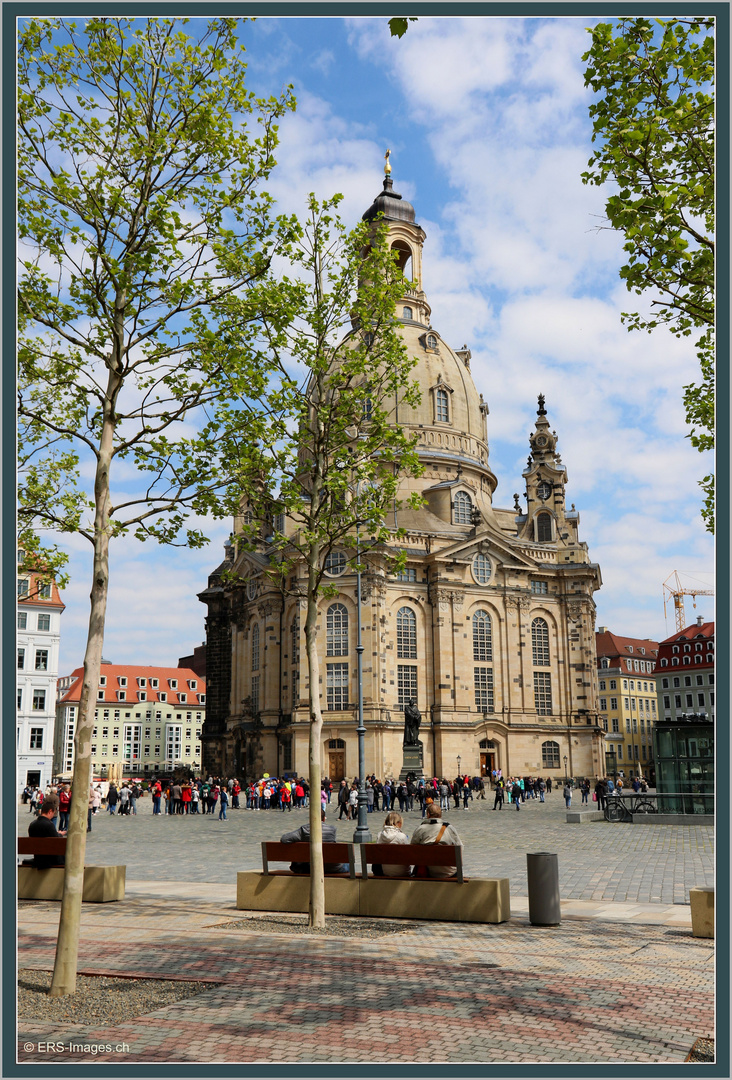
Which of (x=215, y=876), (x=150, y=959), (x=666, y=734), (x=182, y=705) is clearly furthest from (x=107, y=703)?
(x=150, y=959)

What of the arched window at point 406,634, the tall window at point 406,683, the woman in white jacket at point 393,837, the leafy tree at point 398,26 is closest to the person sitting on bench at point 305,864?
the woman in white jacket at point 393,837

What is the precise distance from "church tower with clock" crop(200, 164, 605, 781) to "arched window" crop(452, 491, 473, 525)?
18cm

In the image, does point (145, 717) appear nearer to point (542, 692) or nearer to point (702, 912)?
point (542, 692)

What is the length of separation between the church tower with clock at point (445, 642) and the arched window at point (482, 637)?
0.11 m

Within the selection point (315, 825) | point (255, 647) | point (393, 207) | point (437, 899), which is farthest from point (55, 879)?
point (393, 207)

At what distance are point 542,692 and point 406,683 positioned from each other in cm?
1264

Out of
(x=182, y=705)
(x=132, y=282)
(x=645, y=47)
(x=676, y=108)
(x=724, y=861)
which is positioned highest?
(x=645, y=47)

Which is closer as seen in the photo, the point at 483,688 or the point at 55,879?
the point at 55,879

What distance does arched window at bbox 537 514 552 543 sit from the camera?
276ft

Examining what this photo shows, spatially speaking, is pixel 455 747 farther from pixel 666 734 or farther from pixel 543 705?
pixel 666 734

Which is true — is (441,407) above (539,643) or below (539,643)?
above

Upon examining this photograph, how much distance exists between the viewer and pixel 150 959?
408 inches

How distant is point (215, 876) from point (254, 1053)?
1268 cm

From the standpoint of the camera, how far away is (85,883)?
15.1 meters
